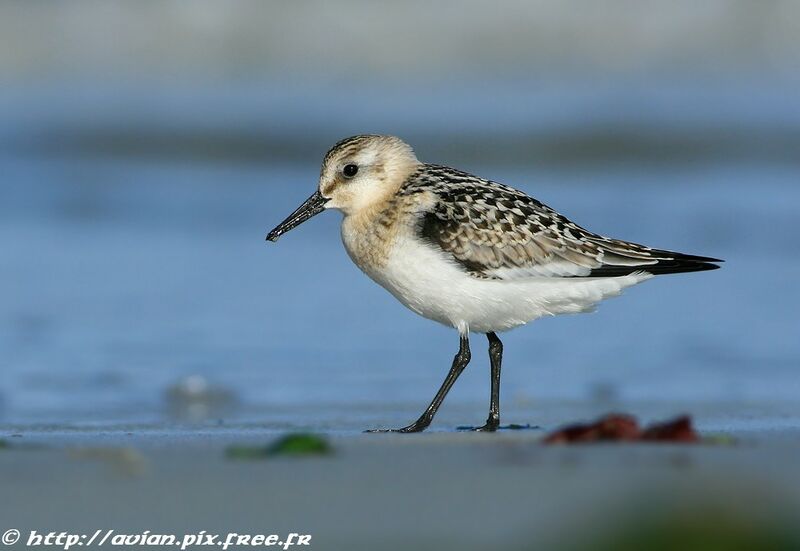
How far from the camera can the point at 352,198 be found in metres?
7.10

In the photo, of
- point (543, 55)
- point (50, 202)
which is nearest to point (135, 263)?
point (50, 202)

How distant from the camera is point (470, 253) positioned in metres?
6.67

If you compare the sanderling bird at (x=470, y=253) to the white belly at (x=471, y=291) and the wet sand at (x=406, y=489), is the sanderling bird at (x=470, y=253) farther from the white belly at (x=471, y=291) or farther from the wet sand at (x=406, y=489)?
the wet sand at (x=406, y=489)

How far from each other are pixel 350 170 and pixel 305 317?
3.57 m

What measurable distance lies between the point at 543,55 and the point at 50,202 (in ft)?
48.3

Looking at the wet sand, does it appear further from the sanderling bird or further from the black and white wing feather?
the black and white wing feather

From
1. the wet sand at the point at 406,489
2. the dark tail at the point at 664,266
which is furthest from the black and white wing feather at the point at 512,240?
the wet sand at the point at 406,489

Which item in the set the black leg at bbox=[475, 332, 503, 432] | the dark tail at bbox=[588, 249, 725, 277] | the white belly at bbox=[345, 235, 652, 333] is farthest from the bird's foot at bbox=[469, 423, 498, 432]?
the dark tail at bbox=[588, 249, 725, 277]

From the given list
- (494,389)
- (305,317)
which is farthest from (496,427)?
(305,317)

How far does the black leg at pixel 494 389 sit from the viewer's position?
6750 millimetres

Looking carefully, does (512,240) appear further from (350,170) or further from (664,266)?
(350,170)

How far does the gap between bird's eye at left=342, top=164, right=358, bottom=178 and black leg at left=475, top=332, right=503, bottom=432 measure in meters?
1.07

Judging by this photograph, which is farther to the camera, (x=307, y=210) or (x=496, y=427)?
(x=307, y=210)

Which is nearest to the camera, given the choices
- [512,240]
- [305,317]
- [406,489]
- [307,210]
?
[406,489]
